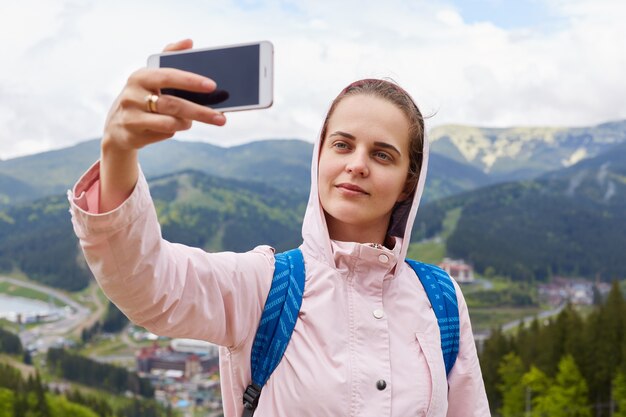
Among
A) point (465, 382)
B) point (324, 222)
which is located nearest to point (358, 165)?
point (324, 222)

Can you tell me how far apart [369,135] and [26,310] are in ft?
506

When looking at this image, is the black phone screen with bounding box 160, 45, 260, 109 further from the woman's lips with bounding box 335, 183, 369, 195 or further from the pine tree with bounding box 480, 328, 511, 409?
the pine tree with bounding box 480, 328, 511, 409

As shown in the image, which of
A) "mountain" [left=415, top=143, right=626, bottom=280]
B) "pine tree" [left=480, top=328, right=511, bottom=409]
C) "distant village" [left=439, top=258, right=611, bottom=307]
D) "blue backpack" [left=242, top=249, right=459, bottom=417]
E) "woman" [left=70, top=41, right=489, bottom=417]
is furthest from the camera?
"mountain" [left=415, top=143, right=626, bottom=280]

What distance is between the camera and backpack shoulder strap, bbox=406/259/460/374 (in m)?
2.66

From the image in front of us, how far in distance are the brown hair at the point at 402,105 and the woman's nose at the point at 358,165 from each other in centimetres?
25

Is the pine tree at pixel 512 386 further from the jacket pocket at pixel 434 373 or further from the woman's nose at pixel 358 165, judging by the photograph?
the woman's nose at pixel 358 165

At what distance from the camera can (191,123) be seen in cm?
177

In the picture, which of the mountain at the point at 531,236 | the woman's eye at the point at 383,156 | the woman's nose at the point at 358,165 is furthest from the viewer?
the mountain at the point at 531,236

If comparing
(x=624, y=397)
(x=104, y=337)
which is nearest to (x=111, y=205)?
(x=624, y=397)

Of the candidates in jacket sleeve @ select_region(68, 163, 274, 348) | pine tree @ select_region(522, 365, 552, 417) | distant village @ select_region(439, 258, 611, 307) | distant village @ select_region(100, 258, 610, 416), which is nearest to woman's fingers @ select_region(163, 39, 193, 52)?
jacket sleeve @ select_region(68, 163, 274, 348)

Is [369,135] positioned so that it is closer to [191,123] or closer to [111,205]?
[191,123]

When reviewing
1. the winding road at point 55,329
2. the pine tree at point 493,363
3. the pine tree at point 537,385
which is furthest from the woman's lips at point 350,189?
the winding road at point 55,329

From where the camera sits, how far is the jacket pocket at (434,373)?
245 cm

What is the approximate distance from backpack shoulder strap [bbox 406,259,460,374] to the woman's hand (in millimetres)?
1349
